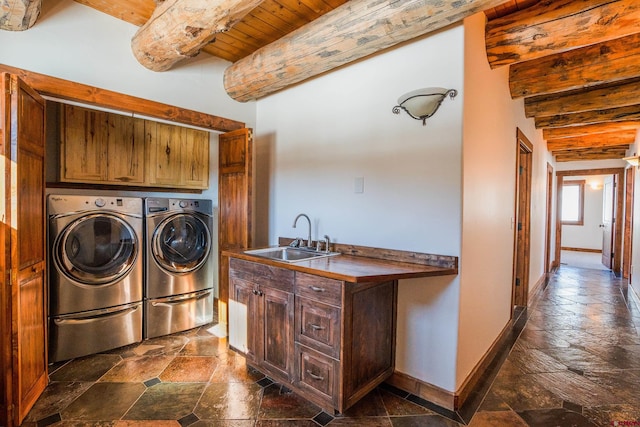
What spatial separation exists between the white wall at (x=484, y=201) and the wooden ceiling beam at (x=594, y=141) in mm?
2873

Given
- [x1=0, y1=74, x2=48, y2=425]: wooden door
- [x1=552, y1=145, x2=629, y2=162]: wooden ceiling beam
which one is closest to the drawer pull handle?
[x1=0, y1=74, x2=48, y2=425]: wooden door

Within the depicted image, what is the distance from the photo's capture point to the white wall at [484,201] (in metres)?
2.01

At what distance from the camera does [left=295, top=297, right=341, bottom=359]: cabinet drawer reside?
179 centimetres

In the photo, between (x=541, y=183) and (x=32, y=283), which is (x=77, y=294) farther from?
(x=541, y=183)

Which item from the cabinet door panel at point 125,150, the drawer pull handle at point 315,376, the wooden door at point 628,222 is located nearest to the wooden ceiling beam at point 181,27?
the cabinet door panel at point 125,150

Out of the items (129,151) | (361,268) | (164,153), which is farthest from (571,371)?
(129,151)

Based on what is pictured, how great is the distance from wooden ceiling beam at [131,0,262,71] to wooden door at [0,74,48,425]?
2.70 ft

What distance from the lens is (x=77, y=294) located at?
2527mm

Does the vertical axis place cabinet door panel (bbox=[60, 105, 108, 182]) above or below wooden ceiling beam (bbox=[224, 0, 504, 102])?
below

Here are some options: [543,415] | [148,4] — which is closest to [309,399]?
[543,415]

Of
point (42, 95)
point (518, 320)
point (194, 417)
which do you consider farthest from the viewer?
point (518, 320)

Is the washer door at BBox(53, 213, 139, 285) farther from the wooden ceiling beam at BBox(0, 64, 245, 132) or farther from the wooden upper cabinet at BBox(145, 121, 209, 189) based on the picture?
the wooden ceiling beam at BBox(0, 64, 245, 132)

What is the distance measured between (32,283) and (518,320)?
172 inches

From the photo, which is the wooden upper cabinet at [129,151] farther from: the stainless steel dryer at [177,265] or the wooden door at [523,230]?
the wooden door at [523,230]
